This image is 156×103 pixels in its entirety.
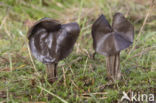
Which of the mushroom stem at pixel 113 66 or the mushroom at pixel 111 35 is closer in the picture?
the mushroom at pixel 111 35

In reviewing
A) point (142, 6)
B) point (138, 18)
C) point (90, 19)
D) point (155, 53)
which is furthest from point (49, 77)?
point (142, 6)

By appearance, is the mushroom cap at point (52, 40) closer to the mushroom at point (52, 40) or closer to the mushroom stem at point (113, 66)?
the mushroom at point (52, 40)

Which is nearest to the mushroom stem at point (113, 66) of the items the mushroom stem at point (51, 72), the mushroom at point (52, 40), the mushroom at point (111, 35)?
the mushroom at point (111, 35)

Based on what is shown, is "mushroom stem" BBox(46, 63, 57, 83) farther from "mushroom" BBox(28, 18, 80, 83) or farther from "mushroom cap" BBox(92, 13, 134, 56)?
"mushroom cap" BBox(92, 13, 134, 56)

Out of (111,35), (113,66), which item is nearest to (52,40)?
(111,35)

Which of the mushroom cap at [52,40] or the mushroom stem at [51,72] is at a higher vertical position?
the mushroom cap at [52,40]

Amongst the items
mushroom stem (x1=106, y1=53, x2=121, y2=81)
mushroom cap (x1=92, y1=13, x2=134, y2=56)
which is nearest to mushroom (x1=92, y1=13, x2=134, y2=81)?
mushroom cap (x1=92, y1=13, x2=134, y2=56)

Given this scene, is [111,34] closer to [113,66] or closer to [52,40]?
[113,66]
